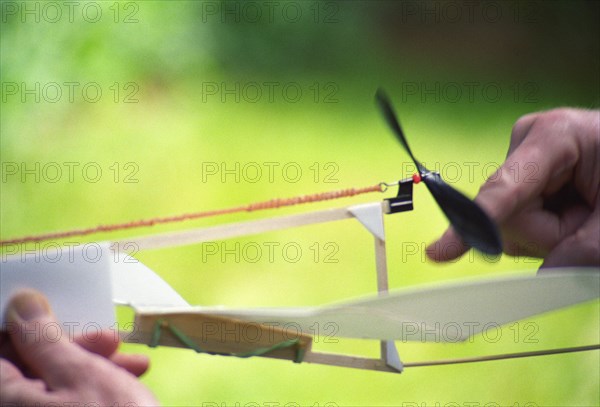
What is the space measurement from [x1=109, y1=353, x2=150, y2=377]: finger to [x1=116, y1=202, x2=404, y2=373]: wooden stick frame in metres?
0.03

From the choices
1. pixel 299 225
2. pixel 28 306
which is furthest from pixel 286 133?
pixel 28 306

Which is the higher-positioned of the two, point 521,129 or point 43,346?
point 521,129

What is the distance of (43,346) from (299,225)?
0.75 feet

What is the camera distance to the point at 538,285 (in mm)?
627

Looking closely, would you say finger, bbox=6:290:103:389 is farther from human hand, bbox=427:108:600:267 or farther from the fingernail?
human hand, bbox=427:108:600:267

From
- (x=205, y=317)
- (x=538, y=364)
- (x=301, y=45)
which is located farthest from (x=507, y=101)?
(x=205, y=317)

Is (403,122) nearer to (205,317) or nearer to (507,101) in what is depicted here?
(507,101)

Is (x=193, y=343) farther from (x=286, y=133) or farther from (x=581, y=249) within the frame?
(x=286, y=133)

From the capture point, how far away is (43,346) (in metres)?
0.57

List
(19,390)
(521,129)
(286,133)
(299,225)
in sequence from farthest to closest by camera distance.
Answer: (286,133), (521,129), (299,225), (19,390)

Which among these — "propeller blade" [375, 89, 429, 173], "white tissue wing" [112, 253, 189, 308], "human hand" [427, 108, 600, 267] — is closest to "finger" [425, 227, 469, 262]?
"human hand" [427, 108, 600, 267]

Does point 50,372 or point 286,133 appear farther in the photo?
point 286,133

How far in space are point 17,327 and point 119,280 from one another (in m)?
0.10

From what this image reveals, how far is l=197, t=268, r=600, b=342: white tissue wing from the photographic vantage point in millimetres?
601
